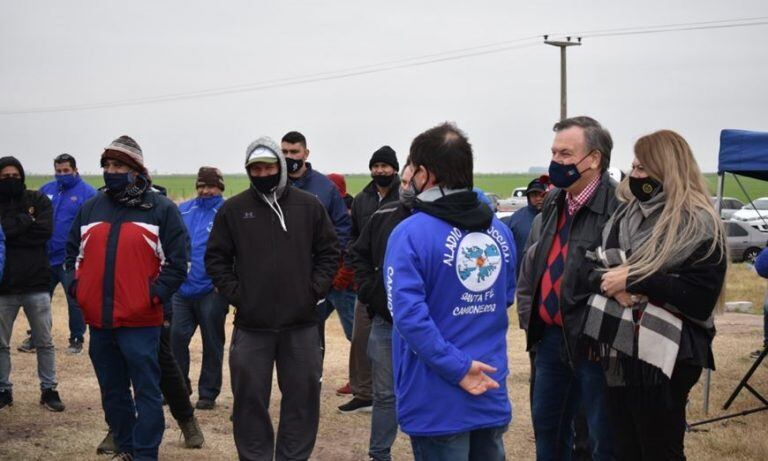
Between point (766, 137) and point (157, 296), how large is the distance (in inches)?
197

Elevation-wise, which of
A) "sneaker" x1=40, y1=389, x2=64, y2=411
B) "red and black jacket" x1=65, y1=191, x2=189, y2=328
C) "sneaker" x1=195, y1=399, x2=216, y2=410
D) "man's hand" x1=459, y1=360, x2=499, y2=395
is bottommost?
"sneaker" x1=195, y1=399, x2=216, y2=410

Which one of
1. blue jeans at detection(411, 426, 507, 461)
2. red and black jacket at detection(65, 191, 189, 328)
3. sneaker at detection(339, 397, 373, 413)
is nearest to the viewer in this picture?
blue jeans at detection(411, 426, 507, 461)

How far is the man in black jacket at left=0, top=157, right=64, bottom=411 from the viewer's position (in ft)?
25.8

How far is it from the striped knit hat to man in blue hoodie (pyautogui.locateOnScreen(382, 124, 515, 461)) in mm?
2728

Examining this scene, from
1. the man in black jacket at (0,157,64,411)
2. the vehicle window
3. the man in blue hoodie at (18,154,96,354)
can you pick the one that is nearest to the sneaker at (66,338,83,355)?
the man in blue hoodie at (18,154,96,354)

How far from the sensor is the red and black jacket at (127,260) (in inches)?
227

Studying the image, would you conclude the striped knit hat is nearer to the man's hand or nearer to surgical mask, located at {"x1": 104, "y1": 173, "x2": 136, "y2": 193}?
surgical mask, located at {"x1": 104, "y1": 173, "x2": 136, "y2": 193}

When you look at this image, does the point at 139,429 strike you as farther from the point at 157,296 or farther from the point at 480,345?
the point at 480,345

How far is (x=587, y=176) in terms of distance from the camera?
15.5ft

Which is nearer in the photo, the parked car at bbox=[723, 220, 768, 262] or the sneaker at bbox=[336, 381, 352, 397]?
the sneaker at bbox=[336, 381, 352, 397]

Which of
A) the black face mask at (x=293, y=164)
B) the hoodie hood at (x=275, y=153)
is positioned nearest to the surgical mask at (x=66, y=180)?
the black face mask at (x=293, y=164)

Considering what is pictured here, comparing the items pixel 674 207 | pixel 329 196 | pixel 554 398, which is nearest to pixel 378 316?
pixel 554 398

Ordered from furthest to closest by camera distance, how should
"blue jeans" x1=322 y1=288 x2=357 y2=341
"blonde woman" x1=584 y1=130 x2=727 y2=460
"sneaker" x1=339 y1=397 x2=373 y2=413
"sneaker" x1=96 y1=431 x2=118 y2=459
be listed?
"blue jeans" x1=322 y1=288 x2=357 y2=341, "sneaker" x1=339 y1=397 x2=373 y2=413, "sneaker" x1=96 y1=431 x2=118 y2=459, "blonde woman" x1=584 y1=130 x2=727 y2=460

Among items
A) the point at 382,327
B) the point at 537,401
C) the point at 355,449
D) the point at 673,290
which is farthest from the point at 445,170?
the point at 355,449
